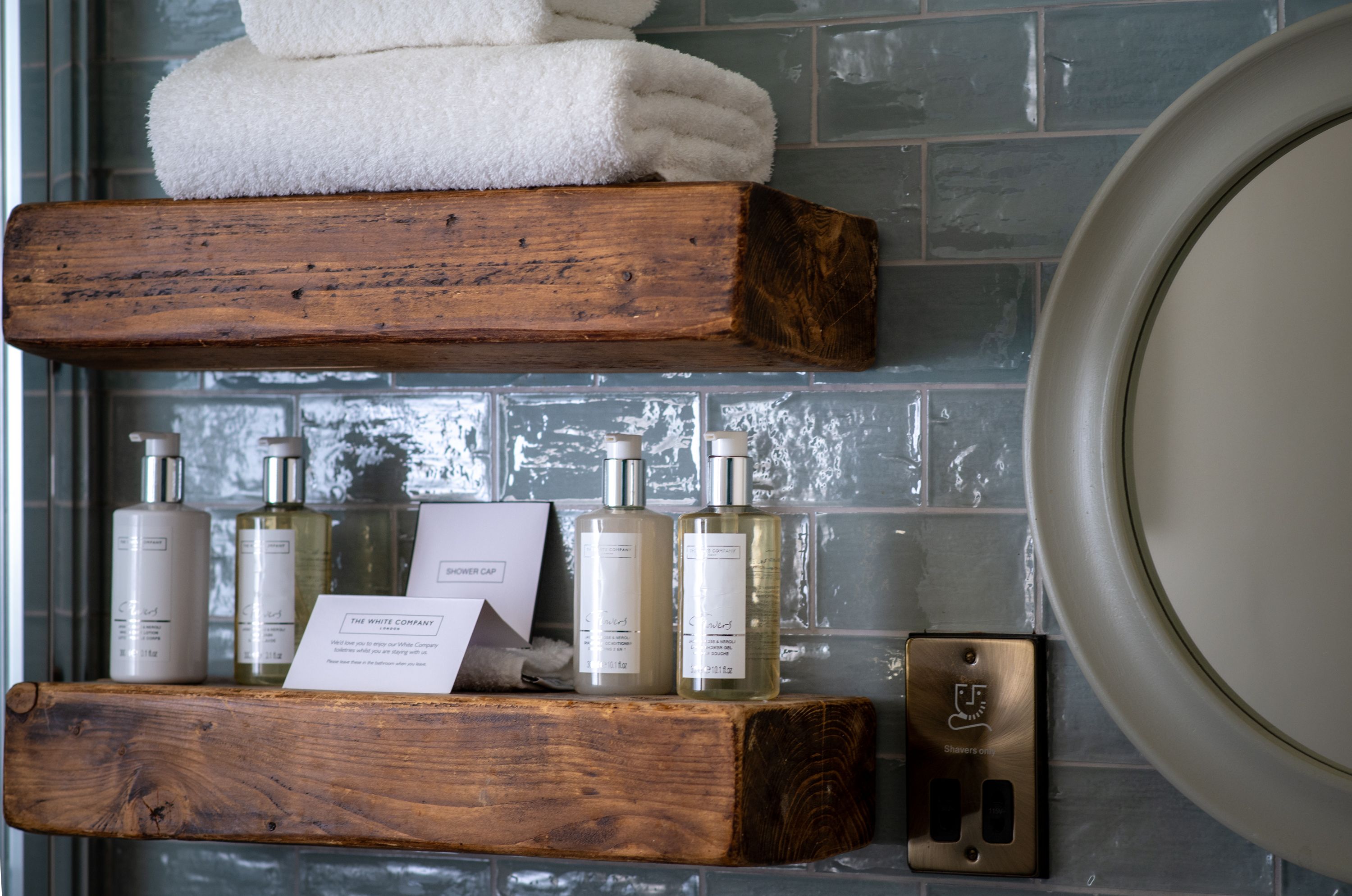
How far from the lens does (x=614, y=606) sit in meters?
0.89

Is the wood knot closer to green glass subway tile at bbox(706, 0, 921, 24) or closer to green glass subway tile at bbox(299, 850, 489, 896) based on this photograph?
green glass subway tile at bbox(299, 850, 489, 896)

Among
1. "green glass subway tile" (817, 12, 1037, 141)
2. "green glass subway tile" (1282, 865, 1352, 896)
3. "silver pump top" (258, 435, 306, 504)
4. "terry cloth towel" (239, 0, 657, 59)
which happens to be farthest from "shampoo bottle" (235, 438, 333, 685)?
"green glass subway tile" (1282, 865, 1352, 896)

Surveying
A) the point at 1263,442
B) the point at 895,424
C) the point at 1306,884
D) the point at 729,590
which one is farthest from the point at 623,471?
the point at 1306,884

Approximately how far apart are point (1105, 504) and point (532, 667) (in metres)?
0.47

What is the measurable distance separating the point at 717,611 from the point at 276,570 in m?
0.38

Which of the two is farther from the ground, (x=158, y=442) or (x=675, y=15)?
(x=675, y=15)

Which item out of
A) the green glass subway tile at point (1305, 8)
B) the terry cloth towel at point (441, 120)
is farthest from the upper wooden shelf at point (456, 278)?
the green glass subway tile at point (1305, 8)

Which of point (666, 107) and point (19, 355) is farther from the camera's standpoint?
point (19, 355)

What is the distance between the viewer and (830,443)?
1002mm

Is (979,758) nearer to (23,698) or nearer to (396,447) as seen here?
(396,447)

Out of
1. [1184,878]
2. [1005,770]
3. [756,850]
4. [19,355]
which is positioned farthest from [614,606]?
[19,355]

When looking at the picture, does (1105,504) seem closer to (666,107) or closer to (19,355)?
(666,107)

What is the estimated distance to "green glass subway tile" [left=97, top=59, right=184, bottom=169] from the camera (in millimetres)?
1123

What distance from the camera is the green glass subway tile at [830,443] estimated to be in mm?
991
